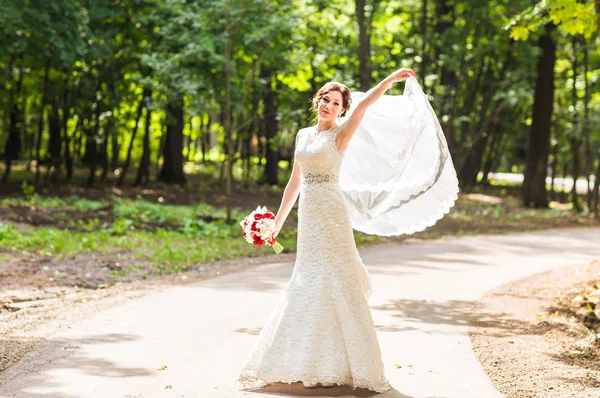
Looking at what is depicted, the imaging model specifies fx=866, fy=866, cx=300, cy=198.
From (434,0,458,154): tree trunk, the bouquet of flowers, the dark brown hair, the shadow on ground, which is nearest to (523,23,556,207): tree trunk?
(434,0,458,154): tree trunk

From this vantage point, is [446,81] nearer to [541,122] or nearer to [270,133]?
[541,122]

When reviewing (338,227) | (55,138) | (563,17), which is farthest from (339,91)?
(55,138)

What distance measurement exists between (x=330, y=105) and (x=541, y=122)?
25.3 meters

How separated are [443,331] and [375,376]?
2.95 meters

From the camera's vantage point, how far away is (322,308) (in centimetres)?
680

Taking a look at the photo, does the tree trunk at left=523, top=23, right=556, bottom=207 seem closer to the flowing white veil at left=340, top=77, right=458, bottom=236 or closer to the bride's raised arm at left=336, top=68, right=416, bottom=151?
the flowing white veil at left=340, top=77, right=458, bottom=236

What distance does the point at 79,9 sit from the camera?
23.6 meters

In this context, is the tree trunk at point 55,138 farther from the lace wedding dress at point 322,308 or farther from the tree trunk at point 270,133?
the lace wedding dress at point 322,308

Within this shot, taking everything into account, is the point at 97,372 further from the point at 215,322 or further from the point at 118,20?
the point at 118,20

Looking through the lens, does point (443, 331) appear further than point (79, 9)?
No

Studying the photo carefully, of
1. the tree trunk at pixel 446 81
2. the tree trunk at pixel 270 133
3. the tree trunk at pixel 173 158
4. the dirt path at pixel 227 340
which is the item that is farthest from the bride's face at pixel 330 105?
the tree trunk at pixel 173 158

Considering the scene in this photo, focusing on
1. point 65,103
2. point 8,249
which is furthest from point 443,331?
point 65,103

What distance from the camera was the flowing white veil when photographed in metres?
7.84

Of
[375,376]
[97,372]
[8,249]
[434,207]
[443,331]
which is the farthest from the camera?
[8,249]
